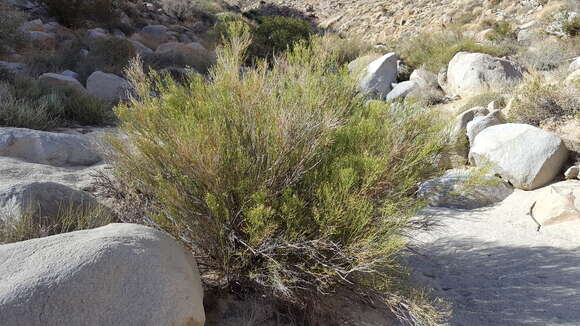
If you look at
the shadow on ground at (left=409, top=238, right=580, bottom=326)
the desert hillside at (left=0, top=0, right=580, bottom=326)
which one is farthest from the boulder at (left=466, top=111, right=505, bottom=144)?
the shadow on ground at (left=409, top=238, right=580, bottom=326)

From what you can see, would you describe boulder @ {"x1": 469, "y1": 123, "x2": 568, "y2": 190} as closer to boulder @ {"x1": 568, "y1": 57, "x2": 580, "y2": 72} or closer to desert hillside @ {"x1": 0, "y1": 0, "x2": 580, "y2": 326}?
desert hillside @ {"x1": 0, "y1": 0, "x2": 580, "y2": 326}

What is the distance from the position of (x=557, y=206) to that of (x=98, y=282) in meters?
4.95

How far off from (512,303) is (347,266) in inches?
70.6

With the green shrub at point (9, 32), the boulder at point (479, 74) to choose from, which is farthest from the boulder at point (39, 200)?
the green shrub at point (9, 32)

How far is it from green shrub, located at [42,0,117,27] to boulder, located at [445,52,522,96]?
13.8 metres

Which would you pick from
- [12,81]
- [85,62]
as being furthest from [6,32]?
[12,81]

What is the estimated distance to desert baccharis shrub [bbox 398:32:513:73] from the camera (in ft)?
38.5

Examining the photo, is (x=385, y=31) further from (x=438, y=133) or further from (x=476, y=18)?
(x=438, y=133)

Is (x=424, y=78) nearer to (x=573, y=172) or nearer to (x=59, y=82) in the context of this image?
(x=573, y=172)

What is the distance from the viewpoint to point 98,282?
6.36 ft

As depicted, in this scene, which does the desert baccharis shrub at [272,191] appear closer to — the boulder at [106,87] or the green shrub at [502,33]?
the boulder at [106,87]

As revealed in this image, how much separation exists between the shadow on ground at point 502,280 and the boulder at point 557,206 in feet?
2.19

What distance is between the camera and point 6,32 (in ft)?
32.8

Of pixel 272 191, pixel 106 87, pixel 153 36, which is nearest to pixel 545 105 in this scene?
pixel 272 191
